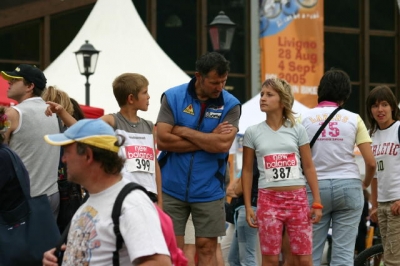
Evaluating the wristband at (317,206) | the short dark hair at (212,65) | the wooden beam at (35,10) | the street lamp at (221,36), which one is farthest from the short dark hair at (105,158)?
the wooden beam at (35,10)

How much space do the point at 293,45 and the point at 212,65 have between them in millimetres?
17185

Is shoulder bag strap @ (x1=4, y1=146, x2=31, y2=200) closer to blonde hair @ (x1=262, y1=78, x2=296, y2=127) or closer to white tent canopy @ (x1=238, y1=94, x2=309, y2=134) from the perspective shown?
blonde hair @ (x1=262, y1=78, x2=296, y2=127)

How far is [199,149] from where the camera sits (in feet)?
25.6

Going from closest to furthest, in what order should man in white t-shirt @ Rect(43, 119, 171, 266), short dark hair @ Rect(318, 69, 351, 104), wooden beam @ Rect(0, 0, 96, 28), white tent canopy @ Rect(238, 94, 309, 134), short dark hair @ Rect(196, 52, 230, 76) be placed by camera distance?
man in white t-shirt @ Rect(43, 119, 171, 266), short dark hair @ Rect(196, 52, 230, 76), short dark hair @ Rect(318, 69, 351, 104), white tent canopy @ Rect(238, 94, 309, 134), wooden beam @ Rect(0, 0, 96, 28)

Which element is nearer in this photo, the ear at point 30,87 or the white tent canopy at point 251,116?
the ear at point 30,87

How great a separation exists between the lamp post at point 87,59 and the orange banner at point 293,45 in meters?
8.77

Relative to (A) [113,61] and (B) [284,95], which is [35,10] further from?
(B) [284,95]

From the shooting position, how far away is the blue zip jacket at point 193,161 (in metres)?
7.78

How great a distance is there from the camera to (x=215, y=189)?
7.83 meters

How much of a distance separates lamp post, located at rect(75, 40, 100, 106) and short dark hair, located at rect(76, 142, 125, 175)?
1115 centimetres

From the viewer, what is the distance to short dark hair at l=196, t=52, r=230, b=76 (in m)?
7.64

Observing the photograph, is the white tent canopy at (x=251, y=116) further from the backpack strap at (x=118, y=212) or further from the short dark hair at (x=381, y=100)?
the backpack strap at (x=118, y=212)

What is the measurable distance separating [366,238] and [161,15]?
34.7ft

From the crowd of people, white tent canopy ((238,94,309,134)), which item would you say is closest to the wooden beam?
white tent canopy ((238,94,309,134))
